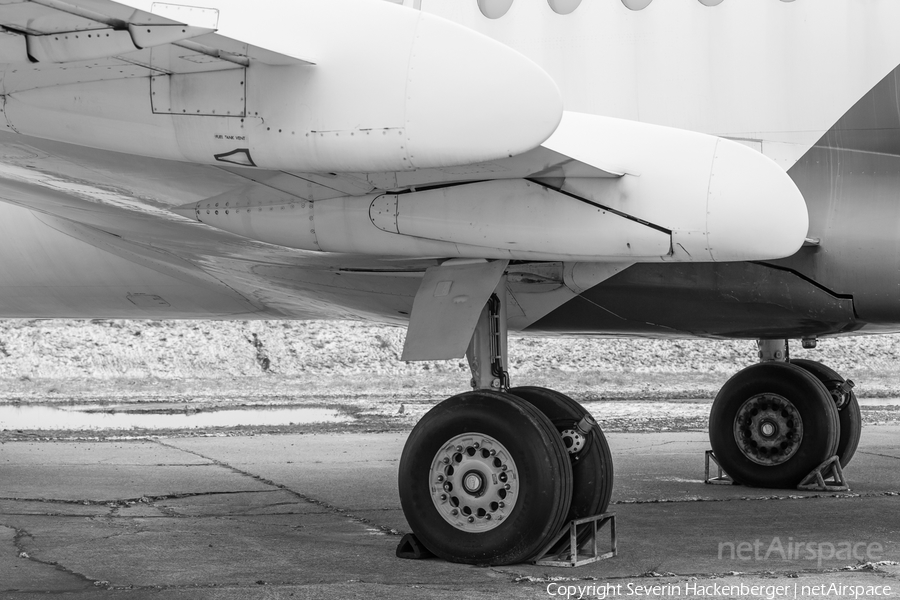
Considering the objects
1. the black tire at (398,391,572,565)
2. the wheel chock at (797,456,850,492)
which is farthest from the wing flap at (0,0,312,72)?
the wheel chock at (797,456,850,492)

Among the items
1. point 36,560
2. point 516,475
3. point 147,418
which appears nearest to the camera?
point 516,475

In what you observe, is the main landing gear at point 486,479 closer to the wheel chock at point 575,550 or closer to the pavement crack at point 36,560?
the wheel chock at point 575,550

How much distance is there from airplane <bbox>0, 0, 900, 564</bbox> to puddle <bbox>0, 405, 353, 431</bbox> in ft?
32.6

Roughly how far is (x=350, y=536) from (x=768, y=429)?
3.71m

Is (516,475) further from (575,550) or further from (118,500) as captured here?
(118,500)

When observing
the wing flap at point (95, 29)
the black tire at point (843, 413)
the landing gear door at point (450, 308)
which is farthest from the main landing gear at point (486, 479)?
the black tire at point (843, 413)

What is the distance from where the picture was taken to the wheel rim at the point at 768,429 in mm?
8289

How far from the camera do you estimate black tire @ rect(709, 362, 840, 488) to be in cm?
816

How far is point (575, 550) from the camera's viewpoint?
212 inches

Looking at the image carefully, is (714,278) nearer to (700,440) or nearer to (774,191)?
(774,191)

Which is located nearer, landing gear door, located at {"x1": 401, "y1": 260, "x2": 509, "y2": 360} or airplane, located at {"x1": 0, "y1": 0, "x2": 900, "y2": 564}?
airplane, located at {"x1": 0, "y1": 0, "x2": 900, "y2": 564}

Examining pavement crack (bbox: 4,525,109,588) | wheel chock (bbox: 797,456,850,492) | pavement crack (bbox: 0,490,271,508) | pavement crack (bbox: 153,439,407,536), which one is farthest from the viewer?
wheel chock (bbox: 797,456,850,492)

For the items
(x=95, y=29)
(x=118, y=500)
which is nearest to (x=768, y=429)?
(x=118, y=500)

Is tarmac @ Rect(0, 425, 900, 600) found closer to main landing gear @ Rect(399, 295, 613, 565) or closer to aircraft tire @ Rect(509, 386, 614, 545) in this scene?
main landing gear @ Rect(399, 295, 613, 565)
